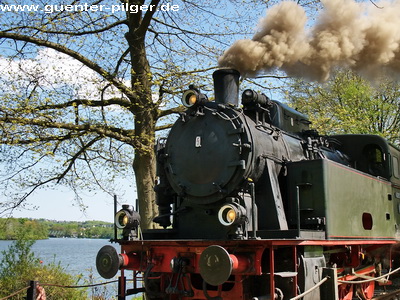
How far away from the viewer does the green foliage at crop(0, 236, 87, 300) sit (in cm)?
949

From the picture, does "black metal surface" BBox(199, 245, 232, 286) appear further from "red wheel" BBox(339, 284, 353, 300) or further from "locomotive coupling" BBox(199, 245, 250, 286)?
"red wheel" BBox(339, 284, 353, 300)

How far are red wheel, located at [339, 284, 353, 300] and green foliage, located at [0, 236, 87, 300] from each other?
585 cm

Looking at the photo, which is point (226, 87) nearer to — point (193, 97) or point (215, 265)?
point (193, 97)

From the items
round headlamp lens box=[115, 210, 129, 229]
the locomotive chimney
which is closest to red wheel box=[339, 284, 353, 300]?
the locomotive chimney

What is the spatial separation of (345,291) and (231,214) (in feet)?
9.27

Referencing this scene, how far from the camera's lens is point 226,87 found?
20.8 ft

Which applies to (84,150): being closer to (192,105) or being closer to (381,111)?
(192,105)

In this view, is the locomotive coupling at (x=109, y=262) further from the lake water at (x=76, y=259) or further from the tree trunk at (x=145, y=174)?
the tree trunk at (x=145, y=174)

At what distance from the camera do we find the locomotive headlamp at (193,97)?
6.13 metres

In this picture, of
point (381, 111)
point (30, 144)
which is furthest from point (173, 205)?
point (381, 111)

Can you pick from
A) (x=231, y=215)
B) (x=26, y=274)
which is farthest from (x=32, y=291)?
(x=26, y=274)

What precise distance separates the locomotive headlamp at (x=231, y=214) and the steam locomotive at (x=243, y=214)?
0.04ft

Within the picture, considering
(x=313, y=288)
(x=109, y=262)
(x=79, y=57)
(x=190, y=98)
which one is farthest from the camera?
(x=79, y=57)

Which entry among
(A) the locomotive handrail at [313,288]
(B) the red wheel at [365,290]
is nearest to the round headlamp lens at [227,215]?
(A) the locomotive handrail at [313,288]
